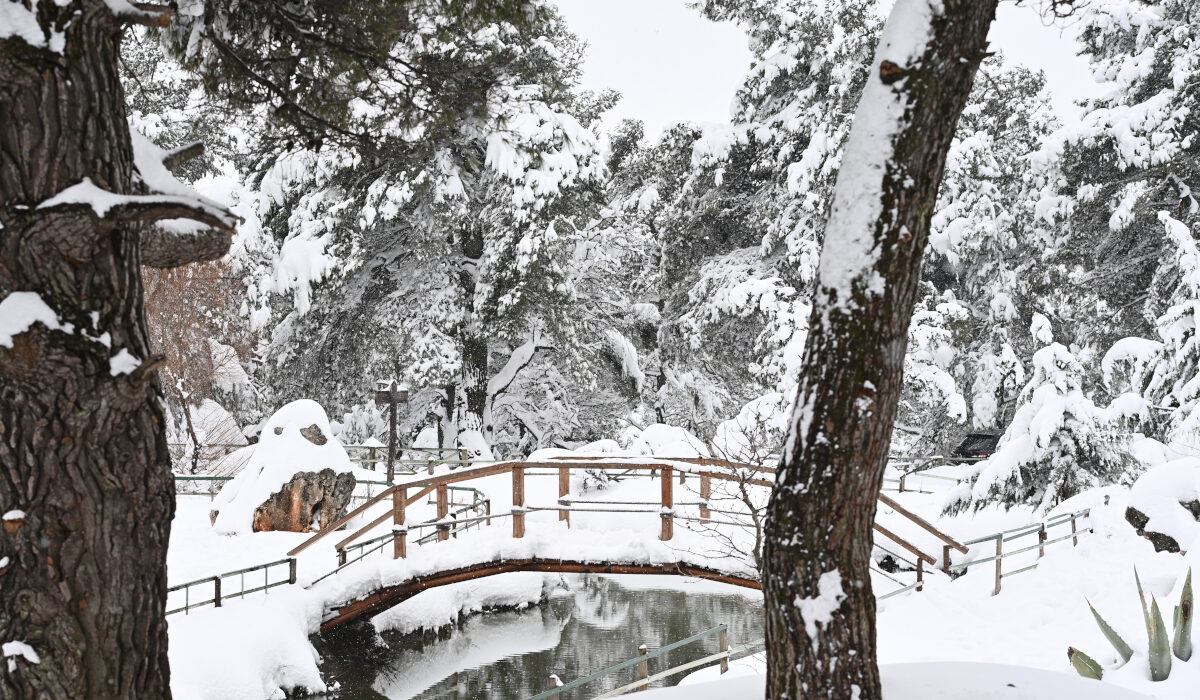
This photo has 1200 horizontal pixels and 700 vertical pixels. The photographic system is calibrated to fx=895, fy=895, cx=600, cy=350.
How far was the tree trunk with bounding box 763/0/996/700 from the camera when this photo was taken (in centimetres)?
362

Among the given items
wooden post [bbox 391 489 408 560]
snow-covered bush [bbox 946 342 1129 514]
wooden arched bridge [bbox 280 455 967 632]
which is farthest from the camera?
snow-covered bush [bbox 946 342 1129 514]

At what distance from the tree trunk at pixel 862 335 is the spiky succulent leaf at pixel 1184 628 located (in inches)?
143

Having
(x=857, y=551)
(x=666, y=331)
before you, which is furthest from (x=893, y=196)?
(x=666, y=331)

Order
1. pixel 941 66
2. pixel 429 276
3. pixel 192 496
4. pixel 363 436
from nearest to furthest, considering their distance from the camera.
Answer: pixel 941 66 < pixel 192 496 < pixel 429 276 < pixel 363 436

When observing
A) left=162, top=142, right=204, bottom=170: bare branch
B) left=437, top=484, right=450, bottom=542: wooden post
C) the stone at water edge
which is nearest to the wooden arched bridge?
left=437, top=484, right=450, bottom=542: wooden post

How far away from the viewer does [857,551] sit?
12.3ft

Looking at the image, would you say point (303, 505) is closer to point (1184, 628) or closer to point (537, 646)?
Result: point (537, 646)

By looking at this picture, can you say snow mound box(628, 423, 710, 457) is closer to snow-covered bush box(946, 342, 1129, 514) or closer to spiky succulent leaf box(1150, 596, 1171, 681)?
snow-covered bush box(946, 342, 1129, 514)

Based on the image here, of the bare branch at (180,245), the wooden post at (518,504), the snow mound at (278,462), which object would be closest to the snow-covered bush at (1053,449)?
the wooden post at (518,504)

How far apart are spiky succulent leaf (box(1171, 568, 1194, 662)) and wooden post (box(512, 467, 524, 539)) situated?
6659mm

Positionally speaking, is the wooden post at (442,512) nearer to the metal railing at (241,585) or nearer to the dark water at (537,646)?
the dark water at (537,646)

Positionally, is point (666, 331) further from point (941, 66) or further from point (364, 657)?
point (941, 66)

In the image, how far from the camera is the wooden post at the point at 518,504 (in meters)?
10.7

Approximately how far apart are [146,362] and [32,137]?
0.85 m
